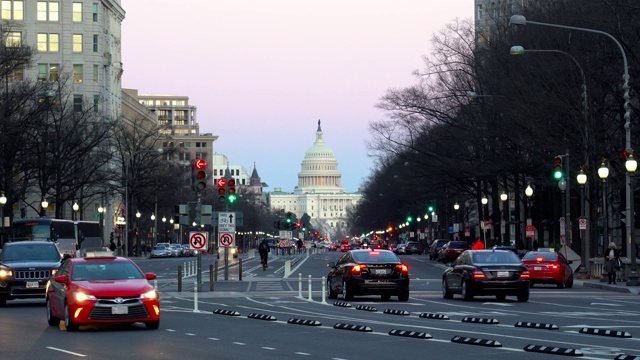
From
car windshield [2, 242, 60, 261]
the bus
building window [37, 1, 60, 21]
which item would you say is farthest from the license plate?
building window [37, 1, 60, 21]

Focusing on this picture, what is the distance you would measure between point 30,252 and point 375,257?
947 cm

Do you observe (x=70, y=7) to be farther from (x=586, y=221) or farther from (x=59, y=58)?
(x=586, y=221)

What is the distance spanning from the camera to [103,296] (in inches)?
886

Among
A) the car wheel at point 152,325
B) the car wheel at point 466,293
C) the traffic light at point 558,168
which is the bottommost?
the car wheel at point 152,325

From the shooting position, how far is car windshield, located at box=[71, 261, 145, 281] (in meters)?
23.6

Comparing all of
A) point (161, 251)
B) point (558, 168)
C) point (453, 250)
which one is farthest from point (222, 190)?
point (161, 251)

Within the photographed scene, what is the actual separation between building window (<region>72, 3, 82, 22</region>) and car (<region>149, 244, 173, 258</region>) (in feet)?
77.4

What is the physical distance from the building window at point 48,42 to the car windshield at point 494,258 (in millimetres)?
89426

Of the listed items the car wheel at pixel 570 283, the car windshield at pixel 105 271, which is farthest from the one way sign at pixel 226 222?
the car windshield at pixel 105 271

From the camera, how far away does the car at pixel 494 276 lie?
33.9m

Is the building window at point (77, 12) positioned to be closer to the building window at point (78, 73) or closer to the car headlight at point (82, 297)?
the building window at point (78, 73)

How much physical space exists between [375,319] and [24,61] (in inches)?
1641

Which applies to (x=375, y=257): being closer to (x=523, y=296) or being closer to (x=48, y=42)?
(x=523, y=296)

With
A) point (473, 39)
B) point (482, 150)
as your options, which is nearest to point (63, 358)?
point (482, 150)
